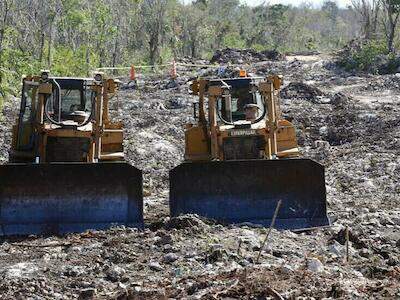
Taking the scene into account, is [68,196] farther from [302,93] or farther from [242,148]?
[302,93]

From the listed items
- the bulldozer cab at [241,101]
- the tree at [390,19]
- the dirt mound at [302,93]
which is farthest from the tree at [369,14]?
the bulldozer cab at [241,101]

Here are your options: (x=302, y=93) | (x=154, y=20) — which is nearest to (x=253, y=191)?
(x=302, y=93)

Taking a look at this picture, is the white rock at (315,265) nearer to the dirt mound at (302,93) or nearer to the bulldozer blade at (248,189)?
the bulldozer blade at (248,189)

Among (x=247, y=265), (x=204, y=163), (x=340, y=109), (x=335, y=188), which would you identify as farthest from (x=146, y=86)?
(x=247, y=265)

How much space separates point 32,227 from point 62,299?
274 cm

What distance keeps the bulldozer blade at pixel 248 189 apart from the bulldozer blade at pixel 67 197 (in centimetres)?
55

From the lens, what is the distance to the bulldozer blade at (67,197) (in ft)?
26.6

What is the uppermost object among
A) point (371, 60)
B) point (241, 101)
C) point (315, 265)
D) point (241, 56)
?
point (241, 56)

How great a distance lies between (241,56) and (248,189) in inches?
1234

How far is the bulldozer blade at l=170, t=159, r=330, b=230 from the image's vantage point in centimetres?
838

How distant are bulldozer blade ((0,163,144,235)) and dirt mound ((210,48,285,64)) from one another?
2940 centimetres

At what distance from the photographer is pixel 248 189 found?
845cm

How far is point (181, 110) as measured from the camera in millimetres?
19109

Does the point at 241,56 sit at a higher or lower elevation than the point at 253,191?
higher
